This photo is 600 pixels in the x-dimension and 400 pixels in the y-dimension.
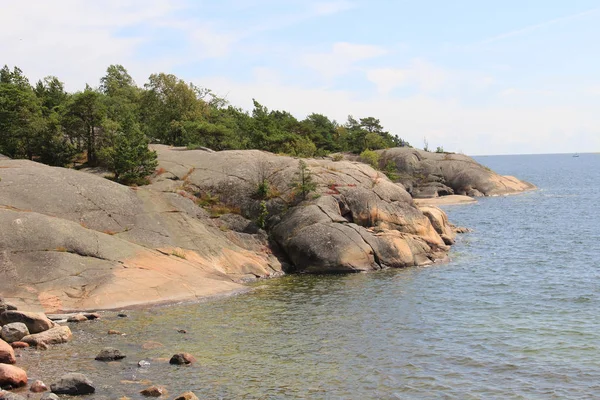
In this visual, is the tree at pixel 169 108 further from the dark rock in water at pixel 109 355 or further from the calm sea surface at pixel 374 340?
the dark rock in water at pixel 109 355

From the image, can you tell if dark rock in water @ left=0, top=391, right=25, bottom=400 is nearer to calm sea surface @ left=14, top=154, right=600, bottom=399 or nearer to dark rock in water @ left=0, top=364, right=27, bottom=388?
dark rock in water @ left=0, top=364, right=27, bottom=388

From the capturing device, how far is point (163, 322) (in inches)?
1042

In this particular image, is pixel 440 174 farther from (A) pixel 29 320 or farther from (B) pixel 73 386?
(B) pixel 73 386

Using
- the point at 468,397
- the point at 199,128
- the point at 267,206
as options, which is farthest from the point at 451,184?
the point at 468,397

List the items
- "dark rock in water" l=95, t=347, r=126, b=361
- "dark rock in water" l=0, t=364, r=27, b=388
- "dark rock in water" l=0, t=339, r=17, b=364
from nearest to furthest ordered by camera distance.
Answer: "dark rock in water" l=0, t=364, r=27, b=388, "dark rock in water" l=0, t=339, r=17, b=364, "dark rock in water" l=95, t=347, r=126, b=361

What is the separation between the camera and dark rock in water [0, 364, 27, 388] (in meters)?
18.1

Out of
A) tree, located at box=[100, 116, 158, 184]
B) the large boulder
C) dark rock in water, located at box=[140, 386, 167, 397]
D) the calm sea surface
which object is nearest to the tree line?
tree, located at box=[100, 116, 158, 184]

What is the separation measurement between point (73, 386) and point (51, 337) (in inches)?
233

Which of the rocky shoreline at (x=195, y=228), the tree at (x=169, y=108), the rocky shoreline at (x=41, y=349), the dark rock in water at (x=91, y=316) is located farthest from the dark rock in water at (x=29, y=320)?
the tree at (x=169, y=108)

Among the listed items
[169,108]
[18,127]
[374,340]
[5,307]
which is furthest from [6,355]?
[169,108]

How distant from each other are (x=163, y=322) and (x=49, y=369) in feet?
22.3

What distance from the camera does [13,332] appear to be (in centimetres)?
2269

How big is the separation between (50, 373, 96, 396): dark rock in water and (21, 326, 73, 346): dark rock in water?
16.8ft

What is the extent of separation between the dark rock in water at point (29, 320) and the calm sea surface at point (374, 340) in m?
1.48
